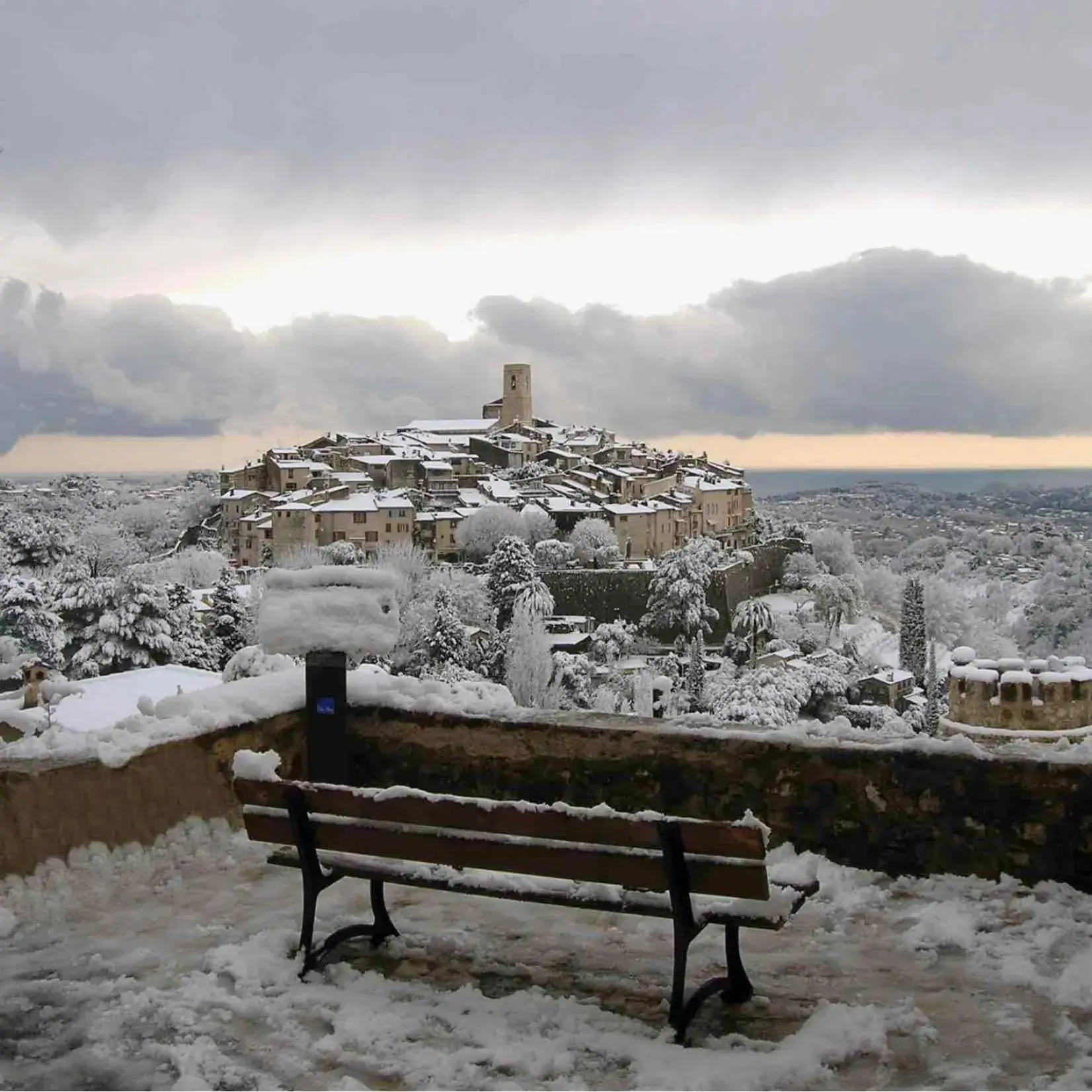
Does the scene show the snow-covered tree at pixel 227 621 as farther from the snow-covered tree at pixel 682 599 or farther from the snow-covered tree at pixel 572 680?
the snow-covered tree at pixel 682 599

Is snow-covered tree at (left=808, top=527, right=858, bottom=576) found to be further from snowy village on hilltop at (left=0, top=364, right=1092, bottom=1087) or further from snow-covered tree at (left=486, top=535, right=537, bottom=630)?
snowy village on hilltop at (left=0, top=364, right=1092, bottom=1087)

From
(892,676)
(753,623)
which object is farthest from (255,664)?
(753,623)

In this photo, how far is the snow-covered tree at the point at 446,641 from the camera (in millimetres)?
39188

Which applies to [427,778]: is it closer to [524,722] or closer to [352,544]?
[524,722]

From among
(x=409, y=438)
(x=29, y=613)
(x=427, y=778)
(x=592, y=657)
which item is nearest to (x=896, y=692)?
(x=592, y=657)

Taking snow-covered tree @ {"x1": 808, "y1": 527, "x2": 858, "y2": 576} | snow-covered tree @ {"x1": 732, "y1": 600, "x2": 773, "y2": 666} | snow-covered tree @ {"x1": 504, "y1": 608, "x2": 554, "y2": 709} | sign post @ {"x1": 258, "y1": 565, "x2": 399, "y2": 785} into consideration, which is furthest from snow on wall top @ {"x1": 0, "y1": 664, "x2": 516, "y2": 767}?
snow-covered tree @ {"x1": 808, "y1": 527, "x2": 858, "y2": 576}

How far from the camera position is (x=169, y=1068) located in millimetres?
2543

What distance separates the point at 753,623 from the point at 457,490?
2638 centimetres

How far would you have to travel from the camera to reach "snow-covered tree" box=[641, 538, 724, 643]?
160 feet

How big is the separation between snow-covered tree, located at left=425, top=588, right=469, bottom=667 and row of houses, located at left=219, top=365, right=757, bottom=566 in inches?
755

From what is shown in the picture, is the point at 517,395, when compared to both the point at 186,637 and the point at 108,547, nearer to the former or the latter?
the point at 108,547

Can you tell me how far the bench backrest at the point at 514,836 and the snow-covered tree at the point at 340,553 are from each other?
45.7m

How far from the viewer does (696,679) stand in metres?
39.7

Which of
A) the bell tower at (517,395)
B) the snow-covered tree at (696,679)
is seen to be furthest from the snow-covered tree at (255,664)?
the bell tower at (517,395)
